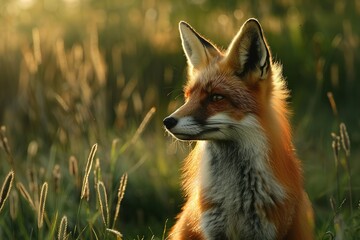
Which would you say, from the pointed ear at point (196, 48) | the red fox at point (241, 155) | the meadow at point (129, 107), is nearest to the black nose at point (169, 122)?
the red fox at point (241, 155)

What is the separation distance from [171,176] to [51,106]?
279 centimetres

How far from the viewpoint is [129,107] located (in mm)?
9867

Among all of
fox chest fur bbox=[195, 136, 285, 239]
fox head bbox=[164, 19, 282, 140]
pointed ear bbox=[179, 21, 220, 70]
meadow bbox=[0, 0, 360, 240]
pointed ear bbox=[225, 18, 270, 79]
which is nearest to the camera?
fox chest fur bbox=[195, 136, 285, 239]

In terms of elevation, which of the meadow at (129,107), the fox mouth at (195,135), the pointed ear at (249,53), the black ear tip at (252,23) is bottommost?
→ the meadow at (129,107)

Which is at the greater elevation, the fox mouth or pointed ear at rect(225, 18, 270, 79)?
pointed ear at rect(225, 18, 270, 79)

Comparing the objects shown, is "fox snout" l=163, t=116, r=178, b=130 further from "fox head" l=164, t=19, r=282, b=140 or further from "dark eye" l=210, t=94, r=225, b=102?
"dark eye" l=210, t=94, r=225, b=102

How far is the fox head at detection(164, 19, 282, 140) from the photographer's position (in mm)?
4277

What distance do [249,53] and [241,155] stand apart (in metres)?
0.70

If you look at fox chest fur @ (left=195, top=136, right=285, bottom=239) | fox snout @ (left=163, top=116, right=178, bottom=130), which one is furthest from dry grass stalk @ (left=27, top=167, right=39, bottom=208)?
fox chest fur @ (left=195, top=136, right=285, bottom=239)

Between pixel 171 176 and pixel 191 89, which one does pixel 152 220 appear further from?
pixel 191 89

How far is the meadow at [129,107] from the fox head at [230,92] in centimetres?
56

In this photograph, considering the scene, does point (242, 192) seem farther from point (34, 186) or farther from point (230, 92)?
point (34, 186)

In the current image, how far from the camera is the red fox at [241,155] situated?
13.6ft

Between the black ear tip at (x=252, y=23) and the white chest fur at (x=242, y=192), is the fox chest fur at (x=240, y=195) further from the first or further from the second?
the black ear tip at (x=252, y=23)
